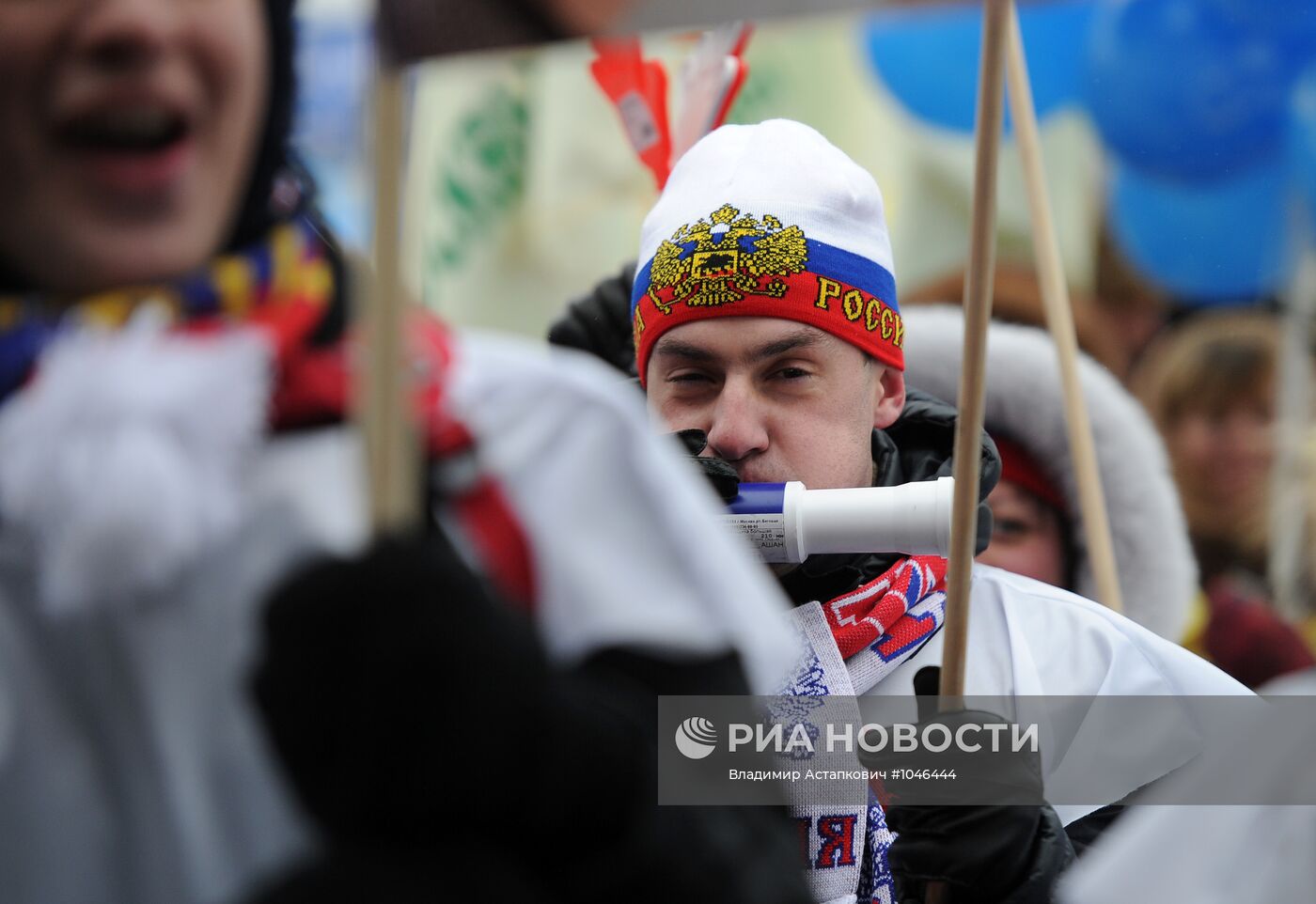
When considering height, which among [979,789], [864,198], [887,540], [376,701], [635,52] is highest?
[635,52]

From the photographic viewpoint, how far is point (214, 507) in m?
0.95

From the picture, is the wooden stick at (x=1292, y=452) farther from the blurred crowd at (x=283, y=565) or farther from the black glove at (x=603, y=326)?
the blurred crowd at (x=283, y=565)

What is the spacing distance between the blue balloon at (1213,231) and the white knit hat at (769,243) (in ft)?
8.18

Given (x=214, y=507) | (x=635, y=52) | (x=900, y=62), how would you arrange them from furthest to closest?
(x=900, y=62) → (x=635, y=52) → (x=214, y=507)

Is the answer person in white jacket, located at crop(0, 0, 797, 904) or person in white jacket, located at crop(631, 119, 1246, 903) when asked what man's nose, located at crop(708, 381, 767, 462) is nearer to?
person in white jacket, located at crop(631, 119, 1246, 903)

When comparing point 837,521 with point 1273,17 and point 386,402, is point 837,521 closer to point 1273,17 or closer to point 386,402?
point 386,402

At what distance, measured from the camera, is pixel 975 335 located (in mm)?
1274

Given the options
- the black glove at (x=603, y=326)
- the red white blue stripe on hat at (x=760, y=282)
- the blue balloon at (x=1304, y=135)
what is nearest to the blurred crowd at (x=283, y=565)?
the red white blue stripe on hat at (x=760, y=282)

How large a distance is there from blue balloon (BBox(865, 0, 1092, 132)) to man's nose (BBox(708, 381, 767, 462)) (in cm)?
270

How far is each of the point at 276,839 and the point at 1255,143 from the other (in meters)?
3.49

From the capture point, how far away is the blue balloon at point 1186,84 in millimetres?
3799

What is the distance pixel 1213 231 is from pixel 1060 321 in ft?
7.96

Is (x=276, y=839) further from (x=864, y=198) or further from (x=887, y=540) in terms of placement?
(x=864, y=198)

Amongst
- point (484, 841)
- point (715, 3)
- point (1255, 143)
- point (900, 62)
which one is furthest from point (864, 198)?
point (900, 62)
